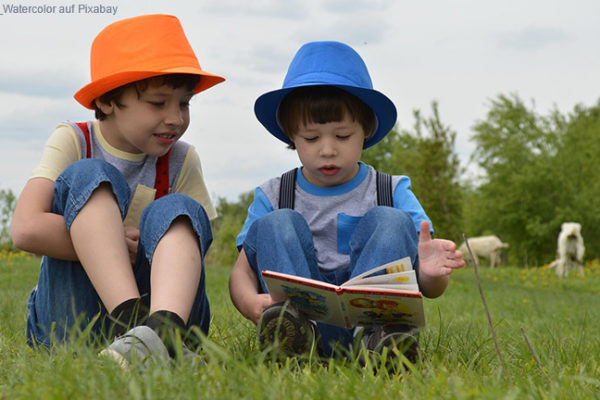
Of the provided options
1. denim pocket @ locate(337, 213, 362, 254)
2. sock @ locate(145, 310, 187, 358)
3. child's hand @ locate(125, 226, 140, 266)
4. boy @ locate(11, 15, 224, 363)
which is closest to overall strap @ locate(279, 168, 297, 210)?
denim pocket @ locate(337, 213, 362, 254)

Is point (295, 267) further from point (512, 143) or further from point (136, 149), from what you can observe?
point (512, 143)

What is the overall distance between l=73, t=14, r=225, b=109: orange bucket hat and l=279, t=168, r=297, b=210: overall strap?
1.64 ft

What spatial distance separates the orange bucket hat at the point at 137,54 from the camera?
2.42 metres

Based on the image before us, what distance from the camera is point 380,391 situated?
150 cm

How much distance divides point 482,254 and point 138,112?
22.3 meters

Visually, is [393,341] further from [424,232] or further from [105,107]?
[105,107]

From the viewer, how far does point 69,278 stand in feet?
7.78

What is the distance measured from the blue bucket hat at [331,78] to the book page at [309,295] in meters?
0.89

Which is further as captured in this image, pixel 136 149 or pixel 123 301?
pixel 136 149

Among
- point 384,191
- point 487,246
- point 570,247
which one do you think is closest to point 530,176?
point 487,246

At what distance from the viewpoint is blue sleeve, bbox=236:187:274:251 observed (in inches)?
102

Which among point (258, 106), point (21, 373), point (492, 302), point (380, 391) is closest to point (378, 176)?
point (258, 106)

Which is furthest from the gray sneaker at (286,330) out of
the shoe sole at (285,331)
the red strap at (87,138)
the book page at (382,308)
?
the red strap at (87,138)

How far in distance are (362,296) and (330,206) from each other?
76 centimetres
